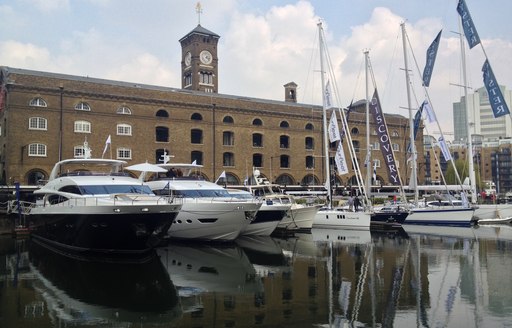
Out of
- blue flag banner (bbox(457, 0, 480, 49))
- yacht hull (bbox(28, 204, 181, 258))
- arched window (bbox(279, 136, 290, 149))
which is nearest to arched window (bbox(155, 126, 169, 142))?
arched window (bbox(279, 136, 290, 149))

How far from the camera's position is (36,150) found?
41281mm

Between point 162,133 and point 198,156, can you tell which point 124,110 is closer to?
point 162,133

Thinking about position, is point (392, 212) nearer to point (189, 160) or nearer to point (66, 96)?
point (189, 160)

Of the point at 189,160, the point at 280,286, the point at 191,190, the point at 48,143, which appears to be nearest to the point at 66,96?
the point at 48,143

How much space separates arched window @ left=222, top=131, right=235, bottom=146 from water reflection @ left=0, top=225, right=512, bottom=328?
29.7 meters

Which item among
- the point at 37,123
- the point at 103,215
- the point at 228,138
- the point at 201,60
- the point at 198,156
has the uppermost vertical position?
the point at 201,60

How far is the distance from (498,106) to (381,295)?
2258cm

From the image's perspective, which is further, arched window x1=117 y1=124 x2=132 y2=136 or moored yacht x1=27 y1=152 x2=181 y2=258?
arched window x1=117 y1=124 x2=132 y2=136

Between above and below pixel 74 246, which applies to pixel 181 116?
above

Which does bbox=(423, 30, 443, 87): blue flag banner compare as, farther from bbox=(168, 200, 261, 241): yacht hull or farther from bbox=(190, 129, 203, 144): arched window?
bbox=(190, 129, 203, 144): arched window

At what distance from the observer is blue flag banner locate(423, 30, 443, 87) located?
1298 inches

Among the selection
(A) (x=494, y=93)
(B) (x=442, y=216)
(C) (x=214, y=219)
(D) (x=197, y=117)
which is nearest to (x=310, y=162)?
(D) (x=197, y=117)

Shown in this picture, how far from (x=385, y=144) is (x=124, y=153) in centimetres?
2477

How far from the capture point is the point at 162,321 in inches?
392
